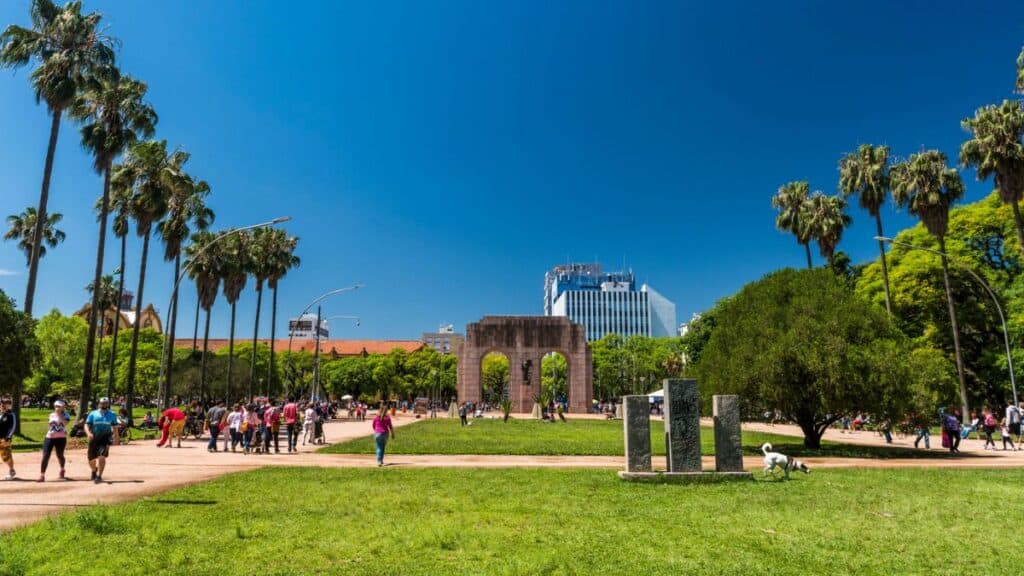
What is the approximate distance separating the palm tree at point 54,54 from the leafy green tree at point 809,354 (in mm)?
29315

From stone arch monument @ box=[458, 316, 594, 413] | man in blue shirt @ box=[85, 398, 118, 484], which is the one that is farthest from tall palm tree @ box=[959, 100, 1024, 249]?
stone arch monument @ box=[458, 316, 594, 413]

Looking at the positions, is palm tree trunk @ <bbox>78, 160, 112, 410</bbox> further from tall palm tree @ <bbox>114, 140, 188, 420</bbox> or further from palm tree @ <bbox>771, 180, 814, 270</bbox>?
palm tree @ <bbox>771, 180, 814, 270</bbox>

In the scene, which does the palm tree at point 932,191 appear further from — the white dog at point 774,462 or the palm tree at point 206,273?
the palm tree at point 206,273

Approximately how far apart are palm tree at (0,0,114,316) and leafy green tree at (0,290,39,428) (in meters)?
0.66

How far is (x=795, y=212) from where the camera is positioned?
1935 inches

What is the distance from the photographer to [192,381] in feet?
174

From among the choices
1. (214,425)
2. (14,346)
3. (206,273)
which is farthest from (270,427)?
(206,273)

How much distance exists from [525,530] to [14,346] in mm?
27783

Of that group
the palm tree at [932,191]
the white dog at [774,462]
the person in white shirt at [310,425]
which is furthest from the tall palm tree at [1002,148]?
the person in white shirt at [310,425]

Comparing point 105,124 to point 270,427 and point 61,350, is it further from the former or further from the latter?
point 61,350

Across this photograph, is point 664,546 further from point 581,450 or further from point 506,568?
point 581,450

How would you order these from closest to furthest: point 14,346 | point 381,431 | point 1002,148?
1. point 381,431
2. point 14,346
3. point 1002,148

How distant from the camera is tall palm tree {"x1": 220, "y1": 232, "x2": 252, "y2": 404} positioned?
4953 centimetres

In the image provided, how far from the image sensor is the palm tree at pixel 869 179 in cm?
4178
